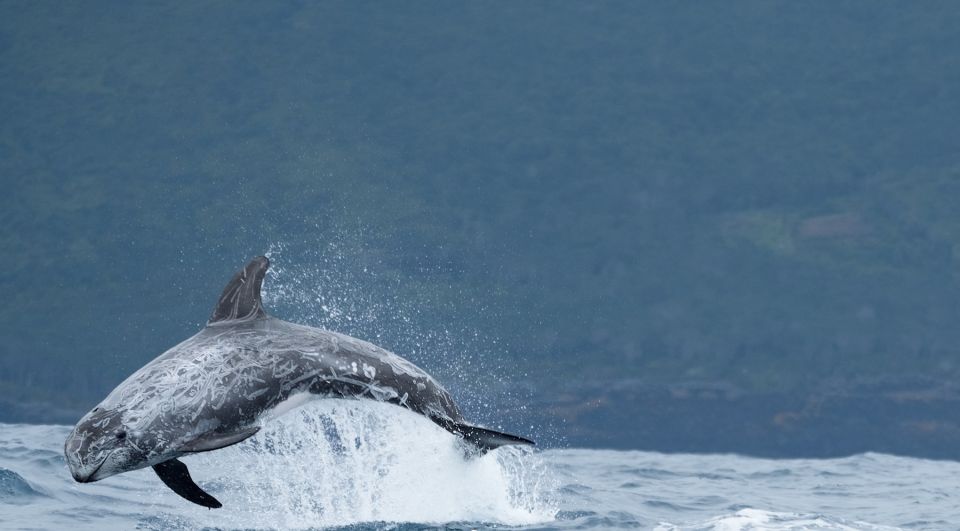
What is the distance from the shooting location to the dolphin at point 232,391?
13.7m

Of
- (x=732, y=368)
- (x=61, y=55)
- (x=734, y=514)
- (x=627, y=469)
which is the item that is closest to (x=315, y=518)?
(x=734, y=514)

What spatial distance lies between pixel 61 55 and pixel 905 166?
105 metres

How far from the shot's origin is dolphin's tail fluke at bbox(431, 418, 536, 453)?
667 inches

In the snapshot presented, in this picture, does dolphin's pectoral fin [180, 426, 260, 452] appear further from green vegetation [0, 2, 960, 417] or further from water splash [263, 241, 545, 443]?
green vegetation [0, 2, 960, 417]

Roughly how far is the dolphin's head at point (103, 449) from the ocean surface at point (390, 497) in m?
3.15

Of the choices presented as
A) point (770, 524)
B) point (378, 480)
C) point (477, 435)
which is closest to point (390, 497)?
point (378, 480)

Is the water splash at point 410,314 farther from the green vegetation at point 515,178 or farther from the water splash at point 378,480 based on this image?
the water splash at point 378,480

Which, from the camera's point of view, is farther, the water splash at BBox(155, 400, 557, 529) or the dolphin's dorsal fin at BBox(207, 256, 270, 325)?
the water splash at BBox(155, 400, 557, 529)

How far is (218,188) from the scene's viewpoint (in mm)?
147875

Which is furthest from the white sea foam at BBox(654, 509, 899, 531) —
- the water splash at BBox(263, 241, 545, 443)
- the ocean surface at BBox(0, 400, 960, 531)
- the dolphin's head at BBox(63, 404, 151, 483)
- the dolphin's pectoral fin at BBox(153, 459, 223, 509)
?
the water splash at BBox(263, 241, 545, 443)

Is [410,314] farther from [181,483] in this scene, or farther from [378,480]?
[181,483]

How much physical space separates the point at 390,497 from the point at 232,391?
4.68 metres

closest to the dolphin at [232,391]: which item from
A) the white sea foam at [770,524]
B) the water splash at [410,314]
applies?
the white sea foam at [770,524]

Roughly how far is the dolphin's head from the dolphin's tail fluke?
4.57 m
